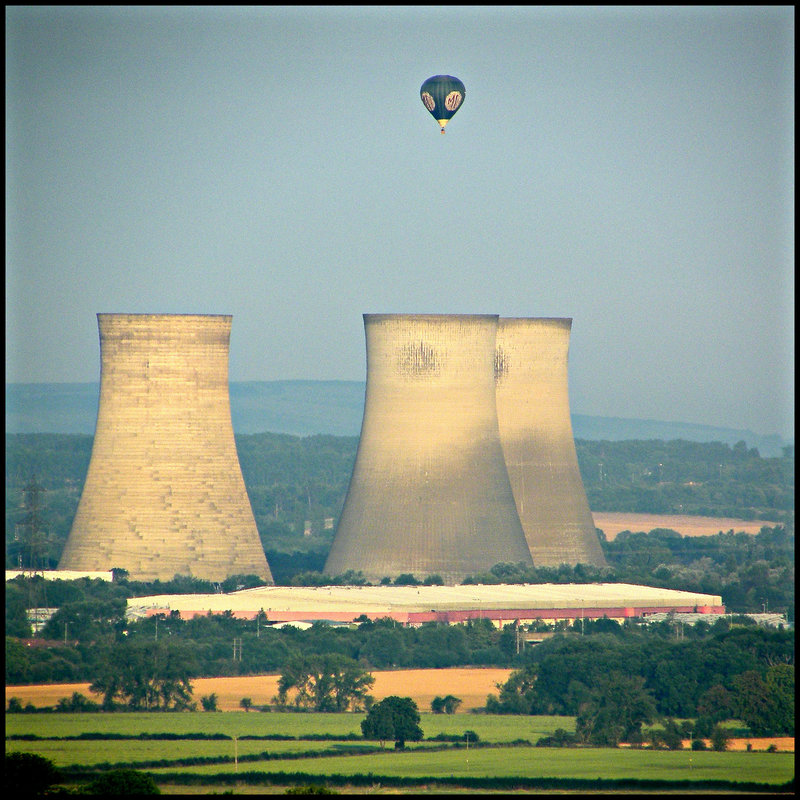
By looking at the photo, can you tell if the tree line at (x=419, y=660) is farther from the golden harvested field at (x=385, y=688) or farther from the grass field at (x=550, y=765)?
the grass field at (x=550, y=765)

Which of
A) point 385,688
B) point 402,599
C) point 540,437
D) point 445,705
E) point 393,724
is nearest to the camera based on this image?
point 393,724

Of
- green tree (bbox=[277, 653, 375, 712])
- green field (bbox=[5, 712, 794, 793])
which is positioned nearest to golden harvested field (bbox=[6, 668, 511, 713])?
green tree (bbox=[277, 653, 375, 712])

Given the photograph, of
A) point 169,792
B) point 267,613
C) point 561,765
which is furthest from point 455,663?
point 169,792

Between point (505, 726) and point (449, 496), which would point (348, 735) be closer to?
point (505, 726)

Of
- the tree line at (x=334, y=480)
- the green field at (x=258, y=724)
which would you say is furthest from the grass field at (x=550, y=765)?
the tree line at (x=334, y=480)

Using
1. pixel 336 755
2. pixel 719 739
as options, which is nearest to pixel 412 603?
pixel 719 739

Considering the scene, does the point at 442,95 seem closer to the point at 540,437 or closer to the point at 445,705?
the point at 540,437

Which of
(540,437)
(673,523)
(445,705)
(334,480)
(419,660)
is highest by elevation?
(540,437)

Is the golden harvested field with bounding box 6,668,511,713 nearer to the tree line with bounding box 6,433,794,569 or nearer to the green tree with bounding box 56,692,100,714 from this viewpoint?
the green tree with bounding box 56,692,100,714
